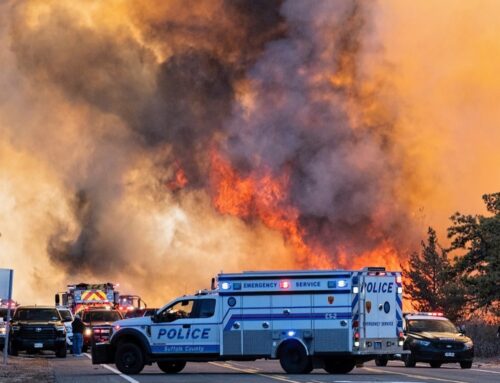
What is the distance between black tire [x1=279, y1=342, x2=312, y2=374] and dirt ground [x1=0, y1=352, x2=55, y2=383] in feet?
21.3

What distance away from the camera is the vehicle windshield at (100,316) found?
182 feet

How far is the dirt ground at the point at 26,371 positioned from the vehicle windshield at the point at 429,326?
40.6ft

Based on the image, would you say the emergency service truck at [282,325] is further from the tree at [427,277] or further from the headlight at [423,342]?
the tree at [427,277]

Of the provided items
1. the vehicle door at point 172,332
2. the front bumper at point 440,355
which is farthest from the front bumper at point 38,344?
the front bumper at point 440,355

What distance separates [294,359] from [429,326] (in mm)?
9321

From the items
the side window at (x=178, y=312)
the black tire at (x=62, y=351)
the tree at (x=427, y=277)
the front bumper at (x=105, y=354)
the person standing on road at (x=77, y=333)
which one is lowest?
the front bumper at (x=105, y=354)

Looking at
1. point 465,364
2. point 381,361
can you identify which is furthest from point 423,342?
point 381,361

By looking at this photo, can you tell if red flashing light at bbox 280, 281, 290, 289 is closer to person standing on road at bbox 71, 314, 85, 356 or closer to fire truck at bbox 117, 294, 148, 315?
person standing on road at bbox 71, 314, 85, 356

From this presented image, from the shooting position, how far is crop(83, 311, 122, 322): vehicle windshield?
55625 mm

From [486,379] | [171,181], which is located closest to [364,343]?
[486,379]

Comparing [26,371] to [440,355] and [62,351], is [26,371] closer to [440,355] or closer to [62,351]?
[62,351]

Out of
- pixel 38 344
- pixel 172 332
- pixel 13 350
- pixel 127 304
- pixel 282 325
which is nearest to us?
pixel 282 325

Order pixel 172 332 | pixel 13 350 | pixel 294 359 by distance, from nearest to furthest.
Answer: pixel 294 359
pixel 172 332
pixel 13 350

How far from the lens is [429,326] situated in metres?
43.8
